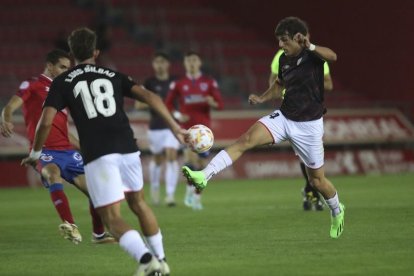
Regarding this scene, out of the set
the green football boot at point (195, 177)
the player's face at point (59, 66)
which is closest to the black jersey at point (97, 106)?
the green football boot at point (195, 177)

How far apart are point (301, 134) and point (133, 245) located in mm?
3745

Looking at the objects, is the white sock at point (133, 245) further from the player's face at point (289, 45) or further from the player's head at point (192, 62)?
the player's head at point (192, 62)

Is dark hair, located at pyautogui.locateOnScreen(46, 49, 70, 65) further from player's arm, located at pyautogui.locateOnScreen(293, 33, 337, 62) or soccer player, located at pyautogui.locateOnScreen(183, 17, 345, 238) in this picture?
player's arm, located at pyautogui.locateOnScreen(293, 33, 337, 62)

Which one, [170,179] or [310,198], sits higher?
[310,198]

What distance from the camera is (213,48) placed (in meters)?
29.1

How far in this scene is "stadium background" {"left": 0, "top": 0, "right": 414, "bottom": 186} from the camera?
25672mm

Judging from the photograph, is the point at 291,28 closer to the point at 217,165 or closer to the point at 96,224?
the point at 217,165

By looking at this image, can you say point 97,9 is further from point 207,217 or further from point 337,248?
point 337,248

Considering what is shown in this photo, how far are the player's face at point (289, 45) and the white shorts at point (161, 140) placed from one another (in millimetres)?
7537

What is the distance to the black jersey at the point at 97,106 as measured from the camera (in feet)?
25.5

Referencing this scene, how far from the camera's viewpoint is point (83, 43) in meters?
7.99

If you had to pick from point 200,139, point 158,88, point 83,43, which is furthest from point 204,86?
point 83,43

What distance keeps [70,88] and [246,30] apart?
24.1 meters

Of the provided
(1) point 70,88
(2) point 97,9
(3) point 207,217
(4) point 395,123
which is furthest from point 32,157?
(2) point 97,9
